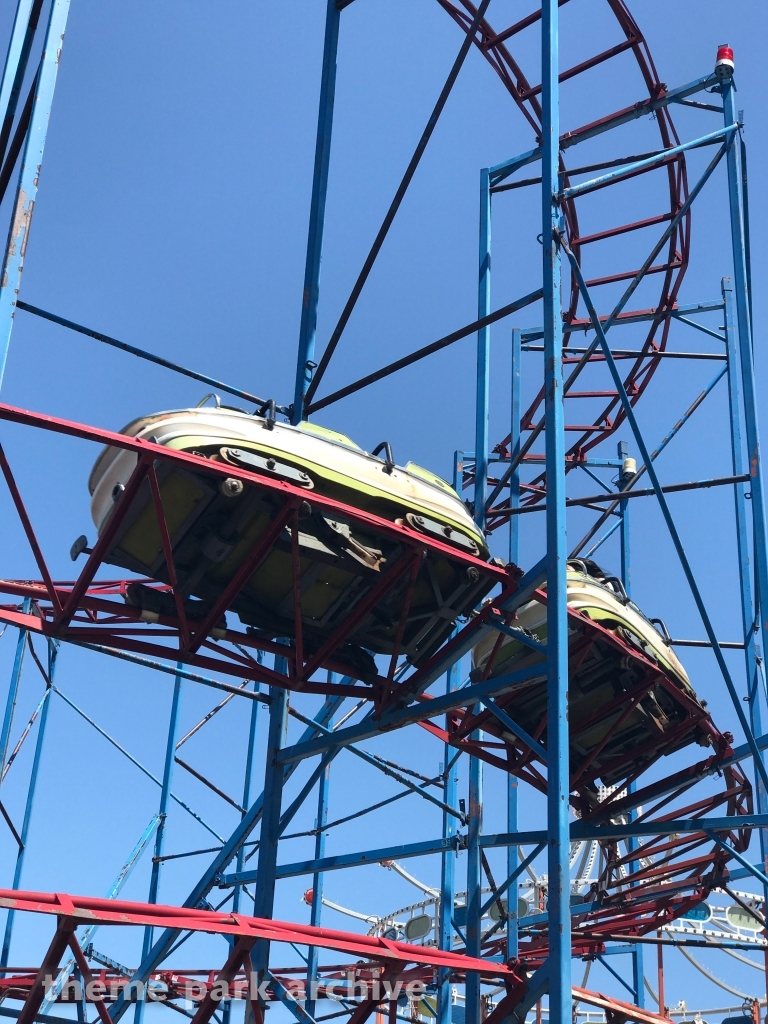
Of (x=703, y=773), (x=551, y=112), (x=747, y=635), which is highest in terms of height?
(x=551, y=112)

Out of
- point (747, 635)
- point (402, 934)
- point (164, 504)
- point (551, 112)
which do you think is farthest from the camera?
point (402, 934)

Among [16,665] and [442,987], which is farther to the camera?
[16,665]

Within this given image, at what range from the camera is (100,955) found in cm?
1920

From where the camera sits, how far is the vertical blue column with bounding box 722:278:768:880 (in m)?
16.0

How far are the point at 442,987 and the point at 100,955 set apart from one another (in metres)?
6.51

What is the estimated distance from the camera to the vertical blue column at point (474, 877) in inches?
498

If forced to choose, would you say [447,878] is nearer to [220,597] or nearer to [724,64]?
[220,597]

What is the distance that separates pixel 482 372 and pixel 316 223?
276 centimetres

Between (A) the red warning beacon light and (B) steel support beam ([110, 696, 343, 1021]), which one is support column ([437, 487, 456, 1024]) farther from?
(A) the red warning beacon light

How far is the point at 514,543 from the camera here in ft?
59.1

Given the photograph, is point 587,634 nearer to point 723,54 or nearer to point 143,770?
point 723,54

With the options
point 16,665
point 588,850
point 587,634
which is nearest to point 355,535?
point 587,634

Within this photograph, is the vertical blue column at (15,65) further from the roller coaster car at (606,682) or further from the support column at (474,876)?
the support column at (474,876)

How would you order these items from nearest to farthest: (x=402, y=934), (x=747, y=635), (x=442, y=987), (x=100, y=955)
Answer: (x=442, y=987)
(x=747, y=635)
(x=100, y=955)
(x=402, y=934)
